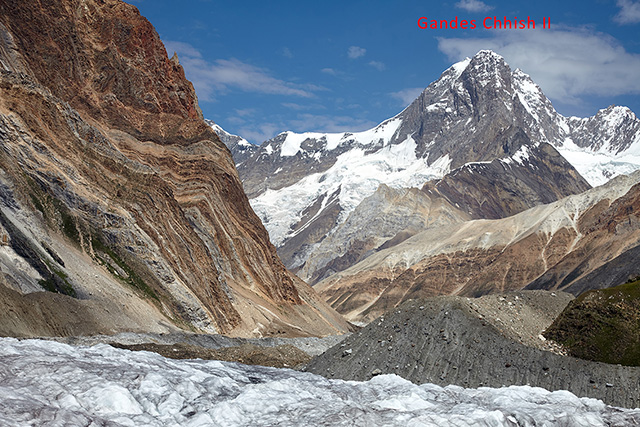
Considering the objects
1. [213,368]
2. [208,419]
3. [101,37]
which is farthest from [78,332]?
[101,37]

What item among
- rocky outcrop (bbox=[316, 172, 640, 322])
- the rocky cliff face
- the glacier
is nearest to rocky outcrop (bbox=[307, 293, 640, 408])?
the glacier

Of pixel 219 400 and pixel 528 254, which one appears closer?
pixel 219 400

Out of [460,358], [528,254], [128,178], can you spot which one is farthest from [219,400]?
[528,254]

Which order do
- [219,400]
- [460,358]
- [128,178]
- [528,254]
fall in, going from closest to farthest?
[219,400] → [460,358] → [128,178] → [528,254]

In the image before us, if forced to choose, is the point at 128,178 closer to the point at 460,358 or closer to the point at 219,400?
the point at 460,358

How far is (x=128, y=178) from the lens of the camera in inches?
2530

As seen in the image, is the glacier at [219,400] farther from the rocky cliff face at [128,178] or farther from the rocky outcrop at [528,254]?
the rocky outcrop at [528,254]

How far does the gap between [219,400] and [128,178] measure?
47289 mm

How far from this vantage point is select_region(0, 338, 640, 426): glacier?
18281 mm

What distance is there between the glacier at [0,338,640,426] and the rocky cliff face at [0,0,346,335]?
22628 millimetres

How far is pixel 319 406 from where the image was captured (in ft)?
68.6

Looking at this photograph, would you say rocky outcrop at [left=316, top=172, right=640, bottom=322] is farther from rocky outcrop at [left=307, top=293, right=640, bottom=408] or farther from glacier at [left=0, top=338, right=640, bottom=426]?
glacier at [left=0, top=338, right=640, bottom=426]

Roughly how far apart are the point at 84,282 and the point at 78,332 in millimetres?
7215

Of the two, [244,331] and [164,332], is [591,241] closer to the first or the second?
[244,331]
